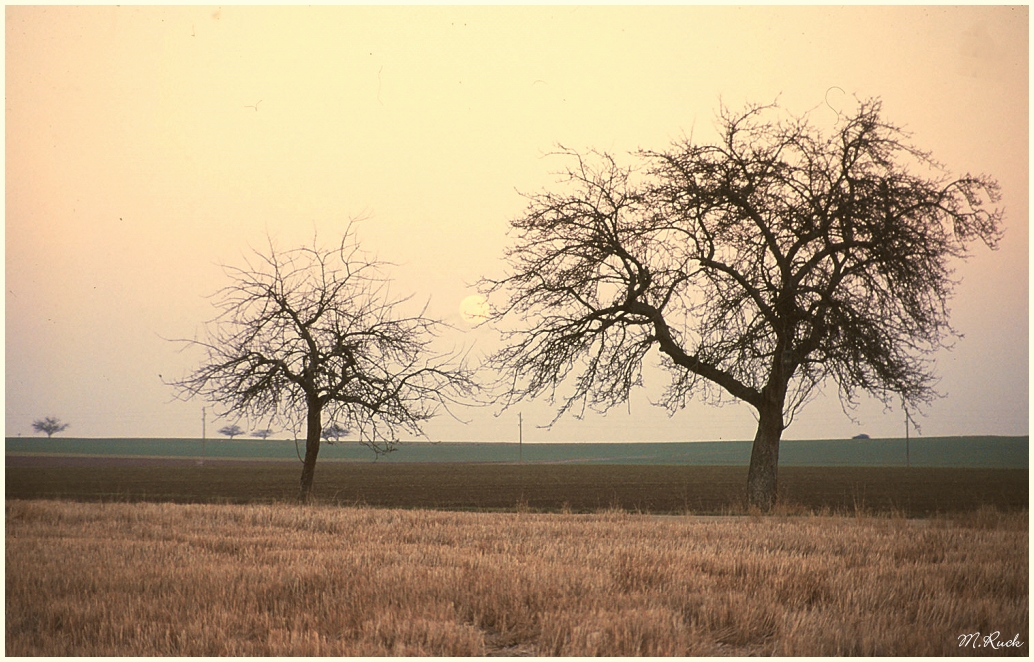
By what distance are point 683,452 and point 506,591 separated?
156228 millimetres

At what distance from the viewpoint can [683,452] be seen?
161750mm

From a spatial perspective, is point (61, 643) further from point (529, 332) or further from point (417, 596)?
point (529, 332)

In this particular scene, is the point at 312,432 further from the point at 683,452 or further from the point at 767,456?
the point at 683,452

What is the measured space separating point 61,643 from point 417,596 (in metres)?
3.25

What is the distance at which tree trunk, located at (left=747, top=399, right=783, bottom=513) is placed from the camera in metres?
22.2

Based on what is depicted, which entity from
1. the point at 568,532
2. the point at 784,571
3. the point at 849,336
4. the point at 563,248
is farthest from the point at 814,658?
the point at 563,248

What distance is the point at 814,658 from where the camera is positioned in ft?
24.1

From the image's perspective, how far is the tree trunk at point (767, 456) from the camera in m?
22.2

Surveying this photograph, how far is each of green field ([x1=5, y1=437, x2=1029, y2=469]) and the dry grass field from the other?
9186 cm

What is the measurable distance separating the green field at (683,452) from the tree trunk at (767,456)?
82.2 metres
